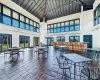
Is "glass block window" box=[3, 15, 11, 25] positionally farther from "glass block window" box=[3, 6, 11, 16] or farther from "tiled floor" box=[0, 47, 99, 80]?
"tiled floor" box=[0, 47, 99, 80]

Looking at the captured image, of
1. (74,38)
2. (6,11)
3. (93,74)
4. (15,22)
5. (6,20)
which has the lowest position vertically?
(93,74)

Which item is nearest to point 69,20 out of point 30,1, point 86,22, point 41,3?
point 86,22

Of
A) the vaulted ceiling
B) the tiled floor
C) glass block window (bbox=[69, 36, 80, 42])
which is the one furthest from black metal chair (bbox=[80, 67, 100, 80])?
glass block window (bbox=[69, 36, 80, 42])

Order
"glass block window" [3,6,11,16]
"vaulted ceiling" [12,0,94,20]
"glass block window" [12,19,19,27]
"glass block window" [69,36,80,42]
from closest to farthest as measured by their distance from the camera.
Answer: "glass block window" [3,6,11,16]
"glass block window" [12,19,19,27]
"vaulted ceiling" [12,0,94,20]
"glass block window" [69,36,80,42]

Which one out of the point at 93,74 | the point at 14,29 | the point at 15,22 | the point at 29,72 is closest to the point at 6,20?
the point at 14,29

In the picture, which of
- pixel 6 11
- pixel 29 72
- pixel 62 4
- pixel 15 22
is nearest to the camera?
pixel 29 72

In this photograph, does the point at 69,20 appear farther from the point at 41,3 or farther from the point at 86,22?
the point at 41,3

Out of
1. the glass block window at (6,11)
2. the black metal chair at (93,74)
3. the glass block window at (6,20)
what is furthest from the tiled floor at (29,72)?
the glass block window at (6,11)

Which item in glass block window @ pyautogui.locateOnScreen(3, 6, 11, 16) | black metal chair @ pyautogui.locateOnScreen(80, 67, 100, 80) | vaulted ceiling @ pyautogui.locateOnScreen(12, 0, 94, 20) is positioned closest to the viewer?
black metal chair @ pyautogui.locateOnScreen(80, 67, 100, 80)

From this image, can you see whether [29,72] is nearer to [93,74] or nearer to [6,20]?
[93,74]

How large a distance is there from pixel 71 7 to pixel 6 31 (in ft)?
30.1

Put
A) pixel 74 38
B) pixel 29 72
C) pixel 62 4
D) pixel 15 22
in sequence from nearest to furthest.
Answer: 1. pixel 29 72
2. pixel 15 22
3. pixel 62 4
4. pixel 74 38

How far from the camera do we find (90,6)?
11.5 m

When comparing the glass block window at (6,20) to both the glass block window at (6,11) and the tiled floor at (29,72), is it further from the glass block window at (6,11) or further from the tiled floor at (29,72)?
the tiled floor at (29,72)
